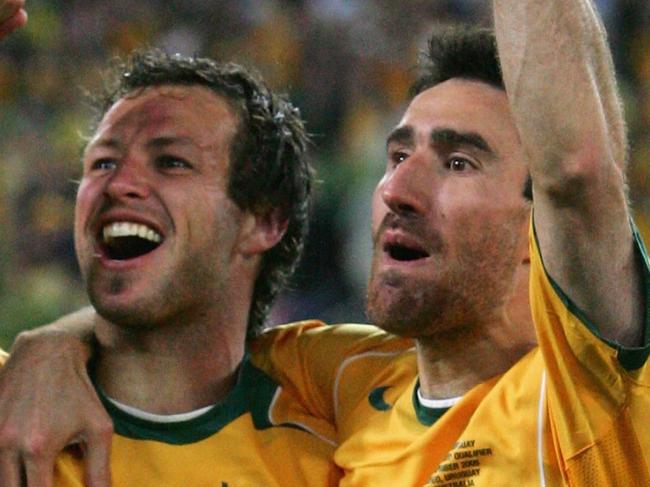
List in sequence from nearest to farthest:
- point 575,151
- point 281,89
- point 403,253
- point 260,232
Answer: point 575,151 → point 403,253 → point 260,232 → point 281,89

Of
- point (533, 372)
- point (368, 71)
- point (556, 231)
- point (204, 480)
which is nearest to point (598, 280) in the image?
point (556, 231)

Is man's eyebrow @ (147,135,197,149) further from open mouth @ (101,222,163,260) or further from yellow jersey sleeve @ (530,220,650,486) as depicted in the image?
yellow jersey sleeve @ (530,220,650,486)

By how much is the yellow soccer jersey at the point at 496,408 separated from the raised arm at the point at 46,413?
461mm

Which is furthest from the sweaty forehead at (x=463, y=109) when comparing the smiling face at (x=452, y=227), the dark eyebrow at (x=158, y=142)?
the dark eyebrow at (x=158, y=142)

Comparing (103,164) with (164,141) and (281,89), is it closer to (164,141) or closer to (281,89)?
(164,141)

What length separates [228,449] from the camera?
2.53 m

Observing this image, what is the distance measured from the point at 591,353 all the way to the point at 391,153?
33.1 inches

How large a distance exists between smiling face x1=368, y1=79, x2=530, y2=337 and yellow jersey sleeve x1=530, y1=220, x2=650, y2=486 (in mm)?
494

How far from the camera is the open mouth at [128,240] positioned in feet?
8.70

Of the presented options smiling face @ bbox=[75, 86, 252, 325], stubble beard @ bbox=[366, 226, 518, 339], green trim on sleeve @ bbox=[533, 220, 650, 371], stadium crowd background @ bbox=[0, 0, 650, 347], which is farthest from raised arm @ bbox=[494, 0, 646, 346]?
stadium crowd background @ bbox=[0, 0, 650, 347]

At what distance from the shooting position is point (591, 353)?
1.88 m

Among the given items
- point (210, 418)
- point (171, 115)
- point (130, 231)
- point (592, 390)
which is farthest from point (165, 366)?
point (592, 390)

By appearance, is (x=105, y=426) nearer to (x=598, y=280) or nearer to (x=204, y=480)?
(x=204, y=480)

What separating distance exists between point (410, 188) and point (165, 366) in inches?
26.7
